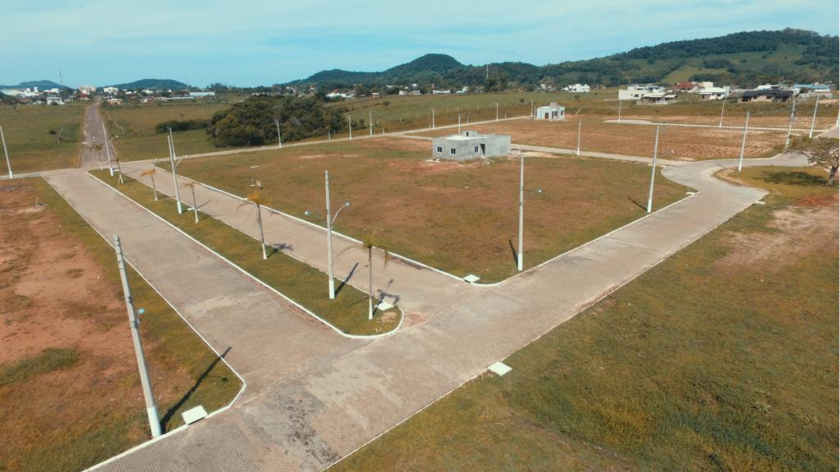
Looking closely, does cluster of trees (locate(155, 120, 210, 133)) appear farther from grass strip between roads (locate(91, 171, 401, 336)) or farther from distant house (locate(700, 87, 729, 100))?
distant house (locate(700, 87, 729, 100))

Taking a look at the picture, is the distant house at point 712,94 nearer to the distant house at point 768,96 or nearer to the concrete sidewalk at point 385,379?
the distant house at point 768,96

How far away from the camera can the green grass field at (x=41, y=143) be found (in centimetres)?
6788

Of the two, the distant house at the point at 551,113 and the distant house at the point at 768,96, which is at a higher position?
the distant house at the point at 768,96

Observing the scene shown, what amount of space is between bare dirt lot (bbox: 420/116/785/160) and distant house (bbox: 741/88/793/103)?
60.3 metres

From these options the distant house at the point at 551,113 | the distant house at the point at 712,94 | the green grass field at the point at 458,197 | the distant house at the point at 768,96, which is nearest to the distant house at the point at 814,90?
the distant house at the point at 768,96

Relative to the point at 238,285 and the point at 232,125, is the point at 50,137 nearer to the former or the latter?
the point at 232,125

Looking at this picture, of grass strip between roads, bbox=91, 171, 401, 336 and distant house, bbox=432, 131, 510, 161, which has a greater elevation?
distant house, bbox=432, 131, 510, 161

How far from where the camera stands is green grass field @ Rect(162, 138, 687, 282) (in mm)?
29281

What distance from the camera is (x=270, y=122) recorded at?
94.1 m

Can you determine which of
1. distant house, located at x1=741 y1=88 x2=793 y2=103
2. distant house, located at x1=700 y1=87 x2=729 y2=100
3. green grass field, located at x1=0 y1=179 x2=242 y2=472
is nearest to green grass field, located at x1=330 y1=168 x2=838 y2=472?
green grass field, located at x1=0 y1=179 x2=242 y2=472

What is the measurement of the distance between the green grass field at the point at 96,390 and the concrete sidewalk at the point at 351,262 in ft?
25.1

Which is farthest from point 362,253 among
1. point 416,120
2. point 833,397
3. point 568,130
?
point 416,120

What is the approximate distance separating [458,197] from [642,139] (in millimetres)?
50796

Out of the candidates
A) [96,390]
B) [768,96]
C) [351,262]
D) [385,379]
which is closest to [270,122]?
[351,262]
